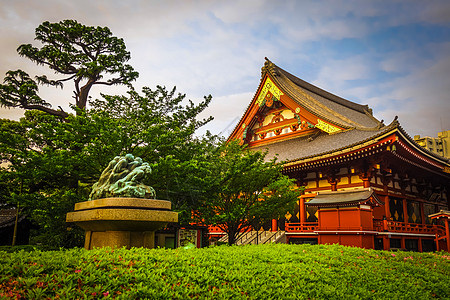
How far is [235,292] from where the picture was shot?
15.9ft

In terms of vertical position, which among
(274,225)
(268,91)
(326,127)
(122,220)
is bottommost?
(274,225)

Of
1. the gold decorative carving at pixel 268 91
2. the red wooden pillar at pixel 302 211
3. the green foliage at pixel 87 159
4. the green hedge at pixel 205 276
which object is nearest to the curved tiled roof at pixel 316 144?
the red wooden pillar at pixel 302 211

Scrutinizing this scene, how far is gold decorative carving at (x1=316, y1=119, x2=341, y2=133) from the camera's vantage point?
2078 centimetres

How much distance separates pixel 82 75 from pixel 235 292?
18874 millimetres

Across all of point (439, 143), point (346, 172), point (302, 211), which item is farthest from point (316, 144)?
point (439, 143)

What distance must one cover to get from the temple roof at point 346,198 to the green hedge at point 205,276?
612 centimetres

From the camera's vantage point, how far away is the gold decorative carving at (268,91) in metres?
23.8

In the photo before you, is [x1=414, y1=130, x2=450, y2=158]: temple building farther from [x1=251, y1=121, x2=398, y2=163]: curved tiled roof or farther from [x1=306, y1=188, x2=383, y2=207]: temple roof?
[x1=306, y1=188, x2=383, y2=207]: temple roof

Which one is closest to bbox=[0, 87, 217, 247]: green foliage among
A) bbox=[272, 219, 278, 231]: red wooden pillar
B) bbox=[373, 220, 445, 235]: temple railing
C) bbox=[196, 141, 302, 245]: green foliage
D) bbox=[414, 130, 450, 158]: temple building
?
bbox=[196, 141, 302, 245]: green foliage

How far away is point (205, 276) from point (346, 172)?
14562mm

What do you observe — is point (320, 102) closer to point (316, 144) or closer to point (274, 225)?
point (316, 144)

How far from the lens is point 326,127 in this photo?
2105 cm

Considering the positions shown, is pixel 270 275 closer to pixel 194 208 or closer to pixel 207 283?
pixel 207 283

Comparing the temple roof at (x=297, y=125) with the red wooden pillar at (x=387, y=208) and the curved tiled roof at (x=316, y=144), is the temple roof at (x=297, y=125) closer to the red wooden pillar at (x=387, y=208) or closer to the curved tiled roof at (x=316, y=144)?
the curved tiled roof at (x=316, y=144)
